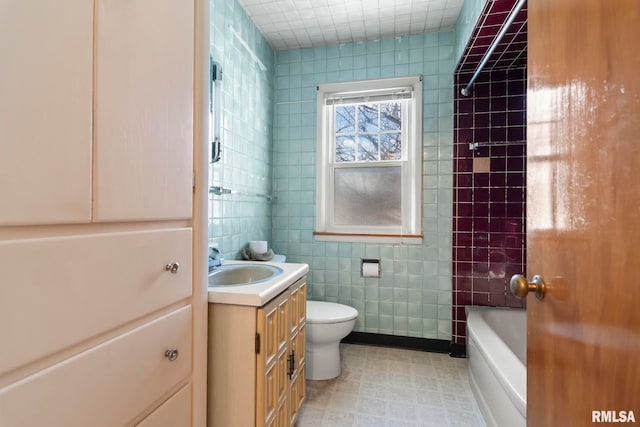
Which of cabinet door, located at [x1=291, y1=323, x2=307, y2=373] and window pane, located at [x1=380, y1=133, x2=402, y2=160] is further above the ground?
window pane, located at [x1=380, y1=133, x2=402, y2=160]

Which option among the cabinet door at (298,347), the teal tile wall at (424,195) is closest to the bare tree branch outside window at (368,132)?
the teal tile wall at (424,195)

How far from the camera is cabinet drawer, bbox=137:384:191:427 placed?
750 millimetres

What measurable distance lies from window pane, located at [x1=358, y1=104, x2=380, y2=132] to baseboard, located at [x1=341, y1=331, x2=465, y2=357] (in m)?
1.68

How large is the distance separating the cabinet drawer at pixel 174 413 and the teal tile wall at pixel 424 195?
1747 mm

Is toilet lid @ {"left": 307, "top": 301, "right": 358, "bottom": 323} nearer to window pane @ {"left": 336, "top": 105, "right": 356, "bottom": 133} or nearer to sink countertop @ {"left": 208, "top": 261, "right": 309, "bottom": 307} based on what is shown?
sink countertop @ {"left": 208, "top": 261, "right": 309, "bottom": 307}

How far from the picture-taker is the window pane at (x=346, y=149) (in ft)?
8.63

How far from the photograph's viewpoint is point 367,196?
2.60 metres

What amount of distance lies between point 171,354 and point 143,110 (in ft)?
1.98

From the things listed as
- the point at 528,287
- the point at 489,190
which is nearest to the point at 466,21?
the point at 489,190

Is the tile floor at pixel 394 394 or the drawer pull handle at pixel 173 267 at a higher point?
the drawer pull handle at pixel 173 267

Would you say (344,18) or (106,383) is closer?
(106,383)

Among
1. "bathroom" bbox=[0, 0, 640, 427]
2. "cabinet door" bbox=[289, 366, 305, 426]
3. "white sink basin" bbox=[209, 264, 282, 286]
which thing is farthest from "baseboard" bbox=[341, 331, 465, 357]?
"white sink basin" bbox=[209, 264, 282, 286]

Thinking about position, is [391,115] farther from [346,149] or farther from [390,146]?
[346,149]

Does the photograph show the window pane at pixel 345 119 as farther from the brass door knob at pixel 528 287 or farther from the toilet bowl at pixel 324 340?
the brass door knob at pixel 528 287
